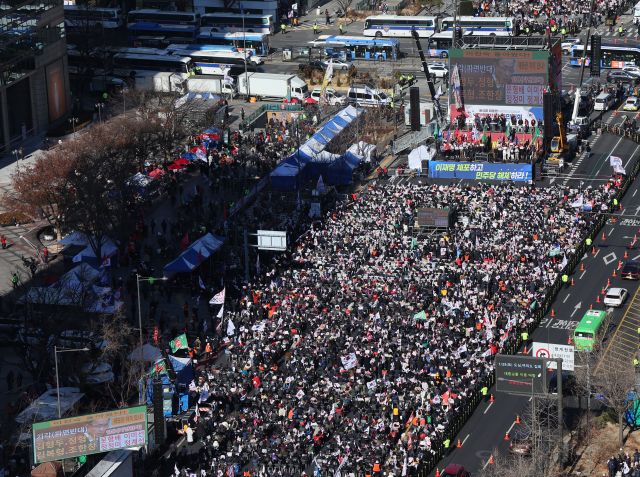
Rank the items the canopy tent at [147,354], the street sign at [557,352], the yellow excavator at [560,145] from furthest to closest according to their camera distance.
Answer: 1. the yellow excavator at [560,145]
2. the canopy tent at [147,354]
3. the street sign at [557,352]

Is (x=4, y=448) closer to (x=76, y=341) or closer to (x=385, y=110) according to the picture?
(x=76, y=341)

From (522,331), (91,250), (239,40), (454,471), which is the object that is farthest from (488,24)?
(454,471)

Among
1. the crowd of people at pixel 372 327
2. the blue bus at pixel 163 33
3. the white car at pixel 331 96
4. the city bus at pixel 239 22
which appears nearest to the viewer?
the crowd of people at pixel 372 327

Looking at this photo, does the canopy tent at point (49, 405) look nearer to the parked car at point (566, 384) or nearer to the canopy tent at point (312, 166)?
the parked car at point (566, 384)

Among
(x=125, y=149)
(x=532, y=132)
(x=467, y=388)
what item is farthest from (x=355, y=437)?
(x=532, y=132)

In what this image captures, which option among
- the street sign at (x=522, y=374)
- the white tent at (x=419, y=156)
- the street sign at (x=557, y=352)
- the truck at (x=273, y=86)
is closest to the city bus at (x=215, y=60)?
the truck at (x=273, y=86)

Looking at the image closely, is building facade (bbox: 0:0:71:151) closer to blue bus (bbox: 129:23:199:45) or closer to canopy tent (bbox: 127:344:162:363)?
blue bus (bbox: 129:23:199:45)

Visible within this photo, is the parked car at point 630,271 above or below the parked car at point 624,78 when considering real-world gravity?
below
